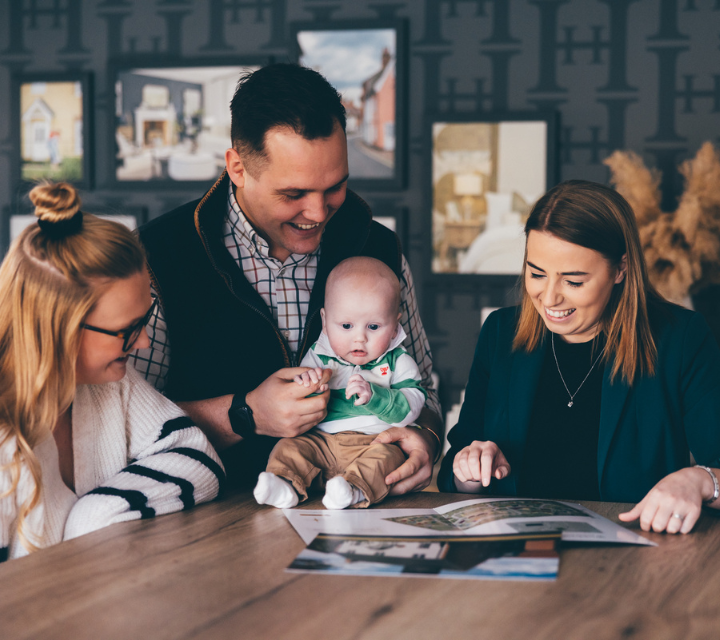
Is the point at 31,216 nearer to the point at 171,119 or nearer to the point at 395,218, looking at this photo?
Answer: the point at 171,119

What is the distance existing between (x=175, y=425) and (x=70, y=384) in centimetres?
25

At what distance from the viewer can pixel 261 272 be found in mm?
1829

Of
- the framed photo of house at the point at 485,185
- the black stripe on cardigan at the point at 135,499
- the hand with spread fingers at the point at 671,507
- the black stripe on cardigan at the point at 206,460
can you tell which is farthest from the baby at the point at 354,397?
the framed photo of house at the point at 485,185

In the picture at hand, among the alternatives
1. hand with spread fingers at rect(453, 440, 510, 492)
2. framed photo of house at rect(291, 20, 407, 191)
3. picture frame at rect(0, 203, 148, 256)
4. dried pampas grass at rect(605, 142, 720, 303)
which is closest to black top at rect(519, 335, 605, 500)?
hand with spread fingers at rect(453, 440, 510, 492)

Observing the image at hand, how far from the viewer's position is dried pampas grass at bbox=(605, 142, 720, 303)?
2.89 m

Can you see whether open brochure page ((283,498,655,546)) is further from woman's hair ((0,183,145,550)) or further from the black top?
woman's hair ((0,183,145,550))

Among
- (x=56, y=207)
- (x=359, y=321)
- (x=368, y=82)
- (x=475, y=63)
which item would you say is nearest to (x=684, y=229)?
(x=475, y=63)

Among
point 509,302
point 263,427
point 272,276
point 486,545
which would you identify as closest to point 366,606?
point 486,545

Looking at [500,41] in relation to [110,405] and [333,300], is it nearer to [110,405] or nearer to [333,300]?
[333,300]

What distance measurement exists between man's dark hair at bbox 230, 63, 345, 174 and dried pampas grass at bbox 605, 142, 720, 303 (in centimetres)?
176

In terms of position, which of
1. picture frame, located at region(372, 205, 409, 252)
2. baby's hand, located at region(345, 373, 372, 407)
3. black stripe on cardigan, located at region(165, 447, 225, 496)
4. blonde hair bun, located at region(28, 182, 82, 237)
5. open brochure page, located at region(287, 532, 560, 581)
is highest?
picture frame, located at region(372, 205, 409, 252)

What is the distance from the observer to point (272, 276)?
1.84 m

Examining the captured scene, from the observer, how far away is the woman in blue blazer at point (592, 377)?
164 cm

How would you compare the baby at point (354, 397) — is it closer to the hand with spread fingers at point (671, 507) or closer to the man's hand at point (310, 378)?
the man's hand at point (310, 378)
